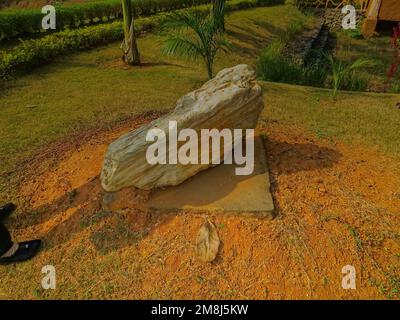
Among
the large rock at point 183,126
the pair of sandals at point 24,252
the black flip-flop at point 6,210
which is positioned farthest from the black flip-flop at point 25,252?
the large rock at point 183,126

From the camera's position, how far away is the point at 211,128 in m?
3.50

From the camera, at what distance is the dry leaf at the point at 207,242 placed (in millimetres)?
3135

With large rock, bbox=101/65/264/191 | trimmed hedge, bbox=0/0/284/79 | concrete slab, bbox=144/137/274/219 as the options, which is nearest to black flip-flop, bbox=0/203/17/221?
large rock, bbox=101/65/264/191

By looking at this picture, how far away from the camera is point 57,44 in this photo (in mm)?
9922

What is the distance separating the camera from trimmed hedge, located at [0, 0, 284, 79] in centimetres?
845

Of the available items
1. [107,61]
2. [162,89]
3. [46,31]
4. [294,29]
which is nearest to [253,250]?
[162,89]

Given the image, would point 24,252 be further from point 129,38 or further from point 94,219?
point 129,38

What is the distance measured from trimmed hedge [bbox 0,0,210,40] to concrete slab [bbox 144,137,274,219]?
258 inches

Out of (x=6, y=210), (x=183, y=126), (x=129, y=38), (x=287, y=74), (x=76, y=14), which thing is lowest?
(x=6, y=210)

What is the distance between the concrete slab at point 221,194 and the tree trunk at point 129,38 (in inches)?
268

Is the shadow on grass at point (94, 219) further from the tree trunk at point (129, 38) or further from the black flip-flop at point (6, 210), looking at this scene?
the tree trunk at point (129, 38)

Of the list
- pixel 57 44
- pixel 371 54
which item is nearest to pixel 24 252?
pixel 57 44

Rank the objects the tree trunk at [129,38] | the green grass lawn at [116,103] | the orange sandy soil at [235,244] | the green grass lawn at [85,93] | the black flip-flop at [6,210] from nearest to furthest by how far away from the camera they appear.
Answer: the orange sandy soil at [235,244]
the black flip-flop at [6,210]
the green grass lawn at [116,103]
the green grass lawn at [85,93]
the tree trunk at [129,38]

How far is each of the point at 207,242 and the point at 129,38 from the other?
25.6ft
